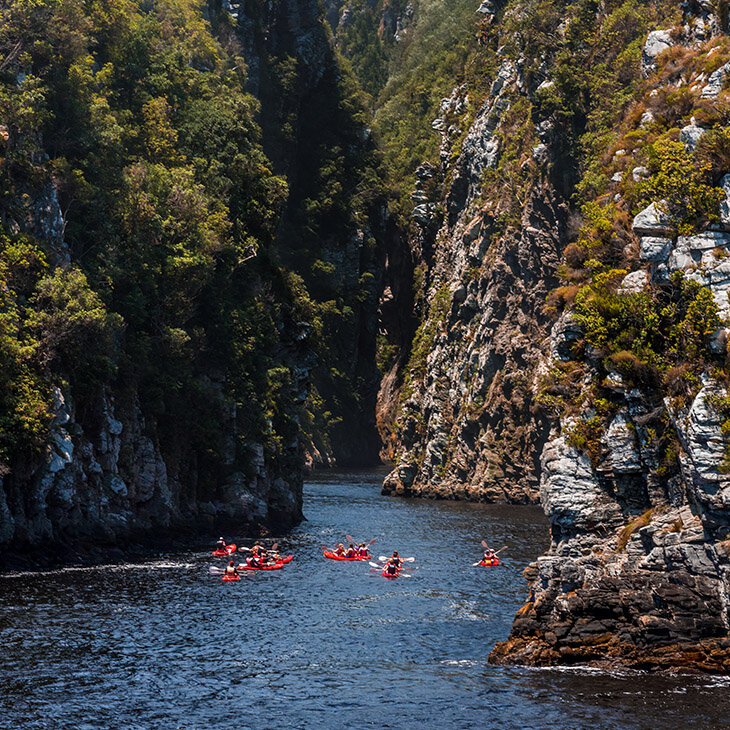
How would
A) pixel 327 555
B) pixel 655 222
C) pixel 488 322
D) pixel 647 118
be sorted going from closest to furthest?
pixel 655 222 < pixel 647 118 < pixel 327 555 < pixel 488 322

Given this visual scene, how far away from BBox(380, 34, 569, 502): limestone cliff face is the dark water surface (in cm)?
4177

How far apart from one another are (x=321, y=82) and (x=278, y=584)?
125 m

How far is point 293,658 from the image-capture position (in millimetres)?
39969

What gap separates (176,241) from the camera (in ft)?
245

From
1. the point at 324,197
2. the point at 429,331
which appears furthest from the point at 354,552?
the point at 324,197

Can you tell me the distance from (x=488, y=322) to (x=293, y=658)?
74.4 m

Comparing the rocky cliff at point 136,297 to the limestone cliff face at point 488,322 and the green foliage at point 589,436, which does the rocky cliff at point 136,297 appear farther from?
the green foliage at point 589,436

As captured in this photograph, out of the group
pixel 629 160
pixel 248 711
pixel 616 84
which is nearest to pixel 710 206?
pixel 629 160

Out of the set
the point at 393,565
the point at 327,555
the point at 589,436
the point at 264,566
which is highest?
the point at 589,436

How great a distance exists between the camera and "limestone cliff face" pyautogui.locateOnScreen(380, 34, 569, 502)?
104 m

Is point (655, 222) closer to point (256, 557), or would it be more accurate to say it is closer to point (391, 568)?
point (391, 568)

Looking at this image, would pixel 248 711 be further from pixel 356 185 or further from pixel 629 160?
pixel 356 185

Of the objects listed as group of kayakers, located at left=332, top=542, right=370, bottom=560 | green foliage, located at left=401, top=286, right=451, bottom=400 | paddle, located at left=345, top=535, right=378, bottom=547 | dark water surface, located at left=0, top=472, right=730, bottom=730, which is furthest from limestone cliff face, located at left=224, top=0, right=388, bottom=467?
dark water surface, located at left=0, top=472, right=730, bottom=730

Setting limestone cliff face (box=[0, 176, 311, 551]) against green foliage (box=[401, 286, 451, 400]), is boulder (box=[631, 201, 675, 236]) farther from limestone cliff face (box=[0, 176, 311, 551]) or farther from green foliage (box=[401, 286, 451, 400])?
green foliage (box=[401, 286, 451, 400])
